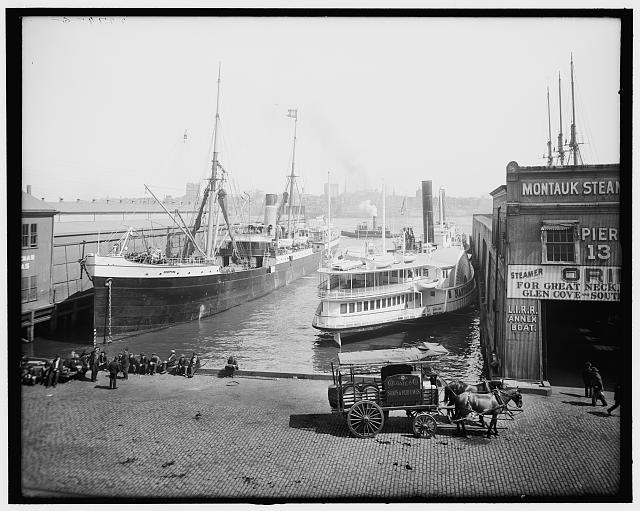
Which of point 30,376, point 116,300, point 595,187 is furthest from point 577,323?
point 30,376

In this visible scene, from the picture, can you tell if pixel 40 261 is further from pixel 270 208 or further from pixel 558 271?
pixel 558 271

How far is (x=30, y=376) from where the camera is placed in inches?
450

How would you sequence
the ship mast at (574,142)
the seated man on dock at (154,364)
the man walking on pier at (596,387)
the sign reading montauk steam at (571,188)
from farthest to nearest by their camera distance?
the seated man on dock at (154,364) < the ship mast at (574,142) < the man walking on pier at (596,387) < the sign reading montauk steam at (571,188)

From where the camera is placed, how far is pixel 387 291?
1283cm

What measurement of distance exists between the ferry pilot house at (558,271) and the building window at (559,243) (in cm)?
2

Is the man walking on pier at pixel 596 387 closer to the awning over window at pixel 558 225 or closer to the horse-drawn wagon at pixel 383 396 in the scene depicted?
the awning over window at pixel 558 225

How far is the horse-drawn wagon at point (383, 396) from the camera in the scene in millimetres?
9953

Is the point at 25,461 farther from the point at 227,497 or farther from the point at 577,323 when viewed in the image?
the point at 577,323

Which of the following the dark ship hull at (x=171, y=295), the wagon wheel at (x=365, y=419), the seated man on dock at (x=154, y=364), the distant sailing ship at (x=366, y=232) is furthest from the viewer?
the dark ship hull at (x=171, y=295)

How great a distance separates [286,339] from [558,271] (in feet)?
19.0

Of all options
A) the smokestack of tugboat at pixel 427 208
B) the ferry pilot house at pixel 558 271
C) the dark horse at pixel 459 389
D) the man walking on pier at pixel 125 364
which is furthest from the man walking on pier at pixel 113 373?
the ferry pilot house at pixel 558 271

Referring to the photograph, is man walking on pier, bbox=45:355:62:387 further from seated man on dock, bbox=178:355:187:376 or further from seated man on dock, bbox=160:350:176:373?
seated man on dock, bbox=178:355:187:376

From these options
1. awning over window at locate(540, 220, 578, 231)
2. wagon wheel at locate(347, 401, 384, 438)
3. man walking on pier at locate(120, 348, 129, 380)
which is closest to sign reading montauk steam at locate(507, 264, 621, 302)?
awning over window at locate(540, 220, 578, 231)

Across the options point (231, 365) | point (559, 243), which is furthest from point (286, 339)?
point (559, 243)
